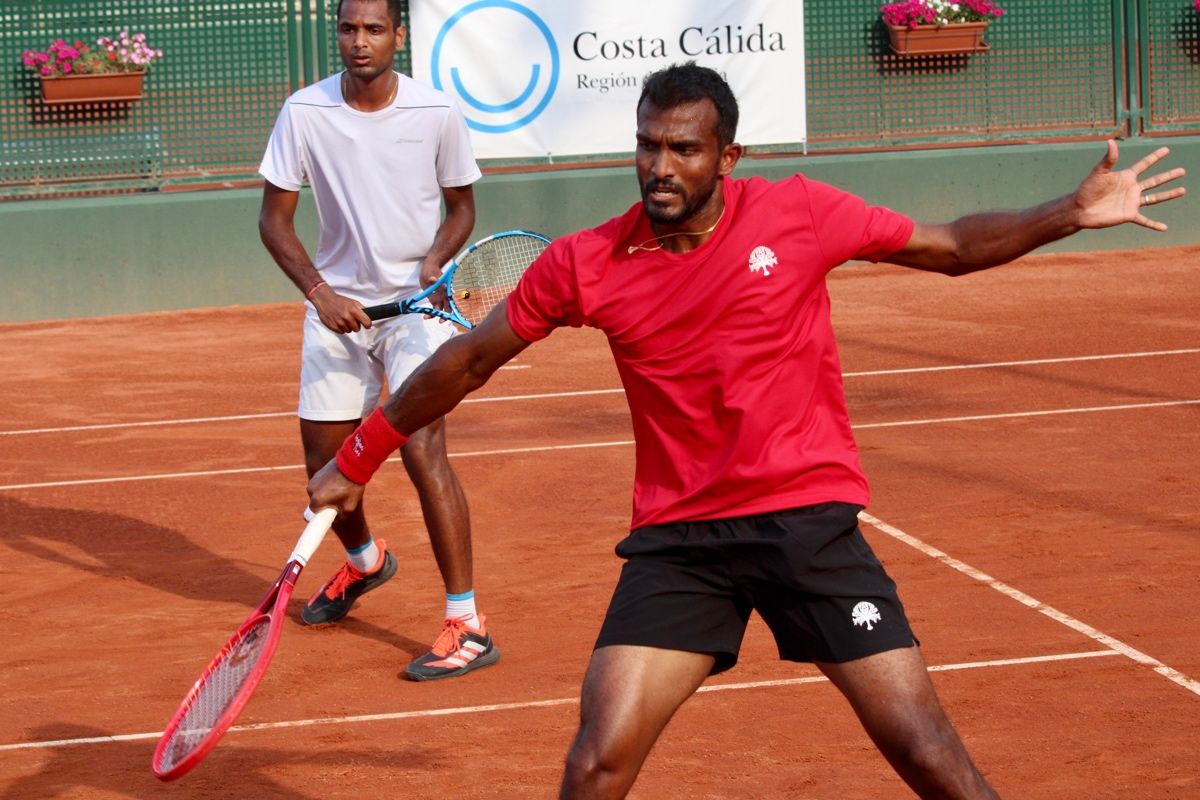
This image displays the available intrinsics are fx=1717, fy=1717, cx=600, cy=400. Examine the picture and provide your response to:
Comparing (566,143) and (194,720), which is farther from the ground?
(566,143)

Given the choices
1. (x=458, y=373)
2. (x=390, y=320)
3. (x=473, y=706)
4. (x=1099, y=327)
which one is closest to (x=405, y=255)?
(x=390, y=320)

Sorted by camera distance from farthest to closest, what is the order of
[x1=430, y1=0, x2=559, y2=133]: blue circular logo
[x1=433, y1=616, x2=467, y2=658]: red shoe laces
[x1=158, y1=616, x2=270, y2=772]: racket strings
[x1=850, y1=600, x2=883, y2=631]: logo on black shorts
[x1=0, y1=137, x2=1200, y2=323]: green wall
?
[x1=430, y1=0, x2=559, y2=133]: blue circular logo < [x1=0, y1=137, x2=1200, y2=323]: green wall < [x1=433, y1=616, x2=467, y2=658]: red shoe laces < [x1=158, y1=616, x2=270, y2=772]: racket strings < [x1=850, y1=600, x2=883, y2=631]: logo on black shorts

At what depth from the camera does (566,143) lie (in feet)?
52.7

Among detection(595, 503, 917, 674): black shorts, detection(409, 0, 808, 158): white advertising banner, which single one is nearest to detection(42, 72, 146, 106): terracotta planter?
detection(409, 0, 808, 158): white advertising banner

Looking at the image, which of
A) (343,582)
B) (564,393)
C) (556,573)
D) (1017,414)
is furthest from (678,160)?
(564,393)

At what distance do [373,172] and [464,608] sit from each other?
5.56 feet

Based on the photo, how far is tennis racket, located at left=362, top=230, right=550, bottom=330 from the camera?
20.4ft

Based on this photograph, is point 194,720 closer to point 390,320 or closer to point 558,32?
point 390,320

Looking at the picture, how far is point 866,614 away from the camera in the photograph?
3.83 metres

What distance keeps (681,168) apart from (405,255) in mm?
2854

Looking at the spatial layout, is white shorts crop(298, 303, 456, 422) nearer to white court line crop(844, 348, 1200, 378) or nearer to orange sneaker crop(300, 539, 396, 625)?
orange sneaker crop(300, 539, 396, 625)

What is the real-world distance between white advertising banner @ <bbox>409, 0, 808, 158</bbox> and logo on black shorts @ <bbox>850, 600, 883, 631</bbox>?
1233 centimetres

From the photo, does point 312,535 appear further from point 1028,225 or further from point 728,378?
point 1028,225

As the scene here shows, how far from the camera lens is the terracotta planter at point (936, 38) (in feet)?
55.1
